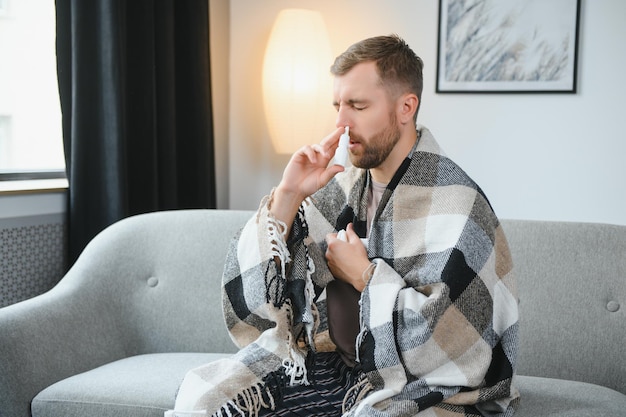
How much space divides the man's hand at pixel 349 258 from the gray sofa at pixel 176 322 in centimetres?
55

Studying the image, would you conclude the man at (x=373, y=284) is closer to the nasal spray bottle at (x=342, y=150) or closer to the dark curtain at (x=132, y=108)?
the nasal spray bottle at (x=342, y=150)

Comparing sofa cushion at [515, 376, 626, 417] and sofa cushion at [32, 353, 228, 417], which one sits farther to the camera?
sofa cushion at [32, 353, 228, 417]

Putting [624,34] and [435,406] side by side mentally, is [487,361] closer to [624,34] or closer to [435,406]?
[435,406]

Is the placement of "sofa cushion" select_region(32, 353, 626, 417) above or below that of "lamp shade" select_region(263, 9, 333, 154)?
below

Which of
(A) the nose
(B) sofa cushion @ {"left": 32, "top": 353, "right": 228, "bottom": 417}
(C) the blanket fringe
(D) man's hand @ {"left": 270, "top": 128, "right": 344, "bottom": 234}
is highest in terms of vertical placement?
(A) the nose

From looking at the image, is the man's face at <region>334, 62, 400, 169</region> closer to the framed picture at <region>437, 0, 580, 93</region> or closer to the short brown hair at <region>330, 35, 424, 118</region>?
the short brown hair at <region>330, 35, 424, 118</region>

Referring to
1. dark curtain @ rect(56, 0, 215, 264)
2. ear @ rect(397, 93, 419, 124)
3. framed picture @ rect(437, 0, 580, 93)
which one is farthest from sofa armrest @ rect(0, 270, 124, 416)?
framed picture @ rect(437, 0, 580, 93)

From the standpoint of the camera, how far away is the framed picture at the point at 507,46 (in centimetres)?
318

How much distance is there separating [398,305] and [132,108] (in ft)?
5.96

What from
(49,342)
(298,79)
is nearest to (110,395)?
(49,342)

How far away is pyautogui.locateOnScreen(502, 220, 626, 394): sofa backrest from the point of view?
2289mm

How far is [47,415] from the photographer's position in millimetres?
2107

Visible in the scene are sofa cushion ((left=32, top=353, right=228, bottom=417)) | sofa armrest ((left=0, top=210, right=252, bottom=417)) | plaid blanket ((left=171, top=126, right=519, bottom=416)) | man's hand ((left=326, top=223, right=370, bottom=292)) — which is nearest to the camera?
plaid blanket ((left=171, top=126, right=519, bottom=416))

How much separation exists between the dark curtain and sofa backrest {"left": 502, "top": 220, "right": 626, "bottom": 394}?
4.99 ft
